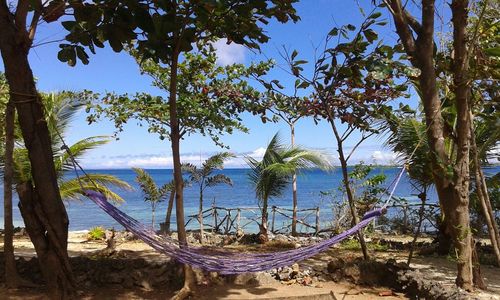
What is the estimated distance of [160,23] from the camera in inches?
120

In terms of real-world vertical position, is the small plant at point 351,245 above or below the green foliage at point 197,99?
below

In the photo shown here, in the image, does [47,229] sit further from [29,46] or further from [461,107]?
[461,107]

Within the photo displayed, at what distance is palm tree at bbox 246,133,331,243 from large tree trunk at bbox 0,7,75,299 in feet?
11.8

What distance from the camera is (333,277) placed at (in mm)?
4285

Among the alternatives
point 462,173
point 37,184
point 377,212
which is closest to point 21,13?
point 37,184

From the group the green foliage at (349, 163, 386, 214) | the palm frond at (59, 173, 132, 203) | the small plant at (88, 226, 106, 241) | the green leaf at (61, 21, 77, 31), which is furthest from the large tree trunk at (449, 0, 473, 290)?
the small plant at (88, 226, 106, 241)

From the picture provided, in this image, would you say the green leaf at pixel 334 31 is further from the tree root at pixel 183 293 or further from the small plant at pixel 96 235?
the small plant at pixel 96 235

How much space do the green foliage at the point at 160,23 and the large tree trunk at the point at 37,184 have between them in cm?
29

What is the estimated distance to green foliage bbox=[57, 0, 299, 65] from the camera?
2850 millimetres

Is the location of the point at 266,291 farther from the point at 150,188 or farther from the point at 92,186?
the point at 150,188

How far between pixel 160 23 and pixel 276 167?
3635 mm

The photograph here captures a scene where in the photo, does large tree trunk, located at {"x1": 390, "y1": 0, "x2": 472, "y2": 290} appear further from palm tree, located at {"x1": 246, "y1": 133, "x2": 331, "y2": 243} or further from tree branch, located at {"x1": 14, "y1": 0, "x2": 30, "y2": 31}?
palm tree, located at {"x1": 246, "y1": 133, "x2": 331, "y2": 243}

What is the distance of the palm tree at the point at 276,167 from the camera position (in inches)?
255

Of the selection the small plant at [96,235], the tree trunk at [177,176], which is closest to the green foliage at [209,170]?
the small plant at [96,235]
